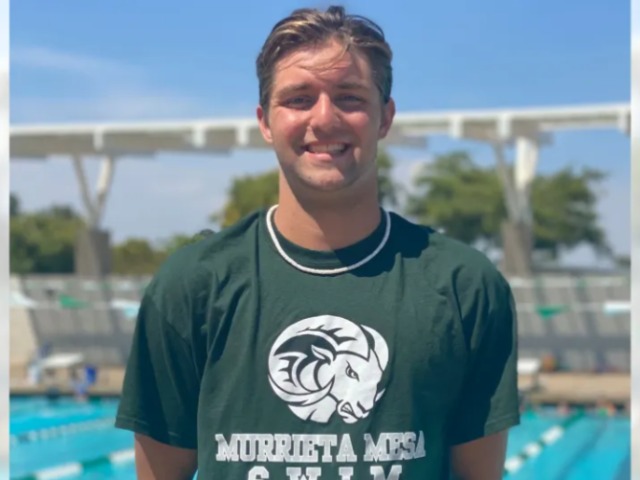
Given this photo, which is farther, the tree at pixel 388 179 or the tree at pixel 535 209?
the tree at pixel 535 209

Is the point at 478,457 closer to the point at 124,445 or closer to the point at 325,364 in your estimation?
the point at 325,364

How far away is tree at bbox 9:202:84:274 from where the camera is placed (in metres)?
35.5

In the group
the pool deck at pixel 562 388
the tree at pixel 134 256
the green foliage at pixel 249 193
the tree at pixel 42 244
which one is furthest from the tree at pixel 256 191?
the pool deck at pixel 562 388

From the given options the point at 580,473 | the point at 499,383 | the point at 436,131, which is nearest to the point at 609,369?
the point at 436,131

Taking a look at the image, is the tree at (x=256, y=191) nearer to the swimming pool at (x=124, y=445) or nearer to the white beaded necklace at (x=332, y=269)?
the swimming pool at (x=124, y=445)

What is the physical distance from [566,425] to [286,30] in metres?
12.8

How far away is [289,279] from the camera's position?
1660 mm

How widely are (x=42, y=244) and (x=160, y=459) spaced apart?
1381 inches

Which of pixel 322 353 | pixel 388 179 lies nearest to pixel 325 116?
pixel 322 353

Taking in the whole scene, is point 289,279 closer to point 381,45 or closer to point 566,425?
point 381,45

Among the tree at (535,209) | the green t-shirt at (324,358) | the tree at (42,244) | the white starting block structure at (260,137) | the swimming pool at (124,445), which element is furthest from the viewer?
the tree at (535,209)

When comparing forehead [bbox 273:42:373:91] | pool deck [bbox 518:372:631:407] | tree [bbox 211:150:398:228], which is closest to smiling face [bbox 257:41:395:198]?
forehead [bbox 273:42:373:91]

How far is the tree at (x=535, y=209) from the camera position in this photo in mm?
38438

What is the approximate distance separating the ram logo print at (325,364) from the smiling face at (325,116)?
23 centimetres
